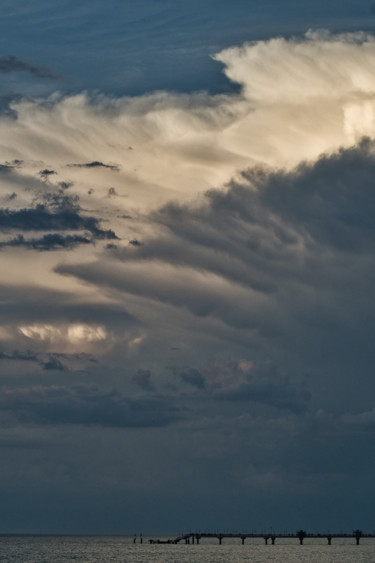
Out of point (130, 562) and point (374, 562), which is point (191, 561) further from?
point (374, 562)

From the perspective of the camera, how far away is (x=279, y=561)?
19450cm

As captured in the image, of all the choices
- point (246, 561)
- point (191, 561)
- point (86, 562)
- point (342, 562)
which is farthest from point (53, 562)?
point (342, 562)

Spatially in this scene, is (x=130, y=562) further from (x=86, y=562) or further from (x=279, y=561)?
(x=279, y=561)

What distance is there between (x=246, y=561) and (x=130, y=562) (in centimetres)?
2803

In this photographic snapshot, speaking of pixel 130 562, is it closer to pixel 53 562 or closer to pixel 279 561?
pixel 53 562

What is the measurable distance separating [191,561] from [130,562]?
48.1 feet

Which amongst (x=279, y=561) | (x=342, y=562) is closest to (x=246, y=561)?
(x=279, y=561)

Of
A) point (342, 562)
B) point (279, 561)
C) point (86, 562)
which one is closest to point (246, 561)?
point (279, 561)

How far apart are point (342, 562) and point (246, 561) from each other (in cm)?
2344

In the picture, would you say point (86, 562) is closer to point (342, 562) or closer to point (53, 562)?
point (53, 562)

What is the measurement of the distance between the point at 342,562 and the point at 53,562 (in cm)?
7056

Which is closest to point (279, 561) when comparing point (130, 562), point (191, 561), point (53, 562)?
point (191, 561)

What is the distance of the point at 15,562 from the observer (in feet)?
637

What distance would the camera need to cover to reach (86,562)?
197 metres
